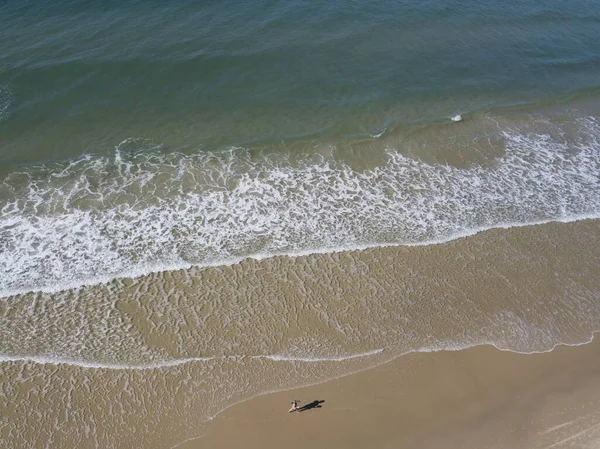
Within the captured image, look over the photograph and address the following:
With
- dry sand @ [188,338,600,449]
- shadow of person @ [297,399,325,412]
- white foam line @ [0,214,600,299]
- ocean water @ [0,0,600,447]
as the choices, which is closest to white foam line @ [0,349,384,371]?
ocean water @ [0,0,600,447]

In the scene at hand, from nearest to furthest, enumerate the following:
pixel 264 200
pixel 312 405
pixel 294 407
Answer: pixel 294 407
pixel 312 405
pixel 264 200

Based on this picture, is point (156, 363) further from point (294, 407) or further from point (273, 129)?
point (273, 129)

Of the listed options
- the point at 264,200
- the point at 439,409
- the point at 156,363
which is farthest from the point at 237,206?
the point at 439,409

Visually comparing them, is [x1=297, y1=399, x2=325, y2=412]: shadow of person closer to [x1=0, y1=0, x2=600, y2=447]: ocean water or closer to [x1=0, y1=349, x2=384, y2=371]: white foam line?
[x1=0, y1=0, x2=600, y2=447]: ocean water

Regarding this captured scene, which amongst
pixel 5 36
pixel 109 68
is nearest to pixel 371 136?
pixel 109 68

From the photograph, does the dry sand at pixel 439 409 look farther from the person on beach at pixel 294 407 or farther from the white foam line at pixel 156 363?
the white foam line at pixel 156 363

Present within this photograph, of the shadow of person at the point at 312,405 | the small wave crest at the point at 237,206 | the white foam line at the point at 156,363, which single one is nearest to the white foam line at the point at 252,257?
the small wave crest at the point at 237,206
